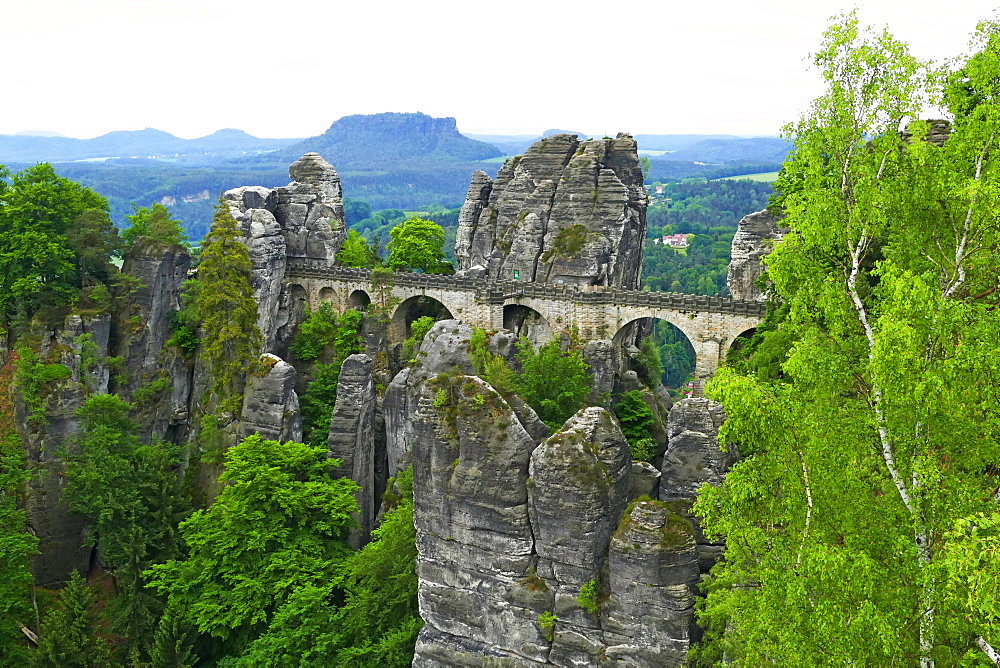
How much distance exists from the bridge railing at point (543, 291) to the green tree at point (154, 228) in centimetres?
995

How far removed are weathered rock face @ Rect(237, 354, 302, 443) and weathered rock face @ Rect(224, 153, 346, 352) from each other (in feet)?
A: 26.1

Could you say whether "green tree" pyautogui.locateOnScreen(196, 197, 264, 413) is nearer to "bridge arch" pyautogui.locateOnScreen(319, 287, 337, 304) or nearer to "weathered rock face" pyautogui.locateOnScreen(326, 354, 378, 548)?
"weathered rock face" pyautogui.locateOnScreen(326, 354, 378, 548)

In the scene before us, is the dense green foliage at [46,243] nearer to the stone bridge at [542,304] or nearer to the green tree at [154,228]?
the green tree at [154,228]

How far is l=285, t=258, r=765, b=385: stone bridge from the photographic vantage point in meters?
42.4

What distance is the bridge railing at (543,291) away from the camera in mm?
42125

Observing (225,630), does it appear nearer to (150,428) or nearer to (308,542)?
(308,542)

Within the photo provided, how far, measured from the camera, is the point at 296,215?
2222 inches

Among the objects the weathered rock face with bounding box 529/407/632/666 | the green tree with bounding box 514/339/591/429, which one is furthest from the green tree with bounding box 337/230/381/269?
the weathered rock face with bounding box 529/407/632/666

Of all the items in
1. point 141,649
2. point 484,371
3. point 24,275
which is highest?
point 24,275

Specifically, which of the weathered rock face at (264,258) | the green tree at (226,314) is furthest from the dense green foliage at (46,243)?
the weathered rock face at (264,258)

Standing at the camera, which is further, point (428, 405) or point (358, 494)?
point (358, 494)

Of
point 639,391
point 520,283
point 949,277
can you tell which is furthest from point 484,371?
point 949,277

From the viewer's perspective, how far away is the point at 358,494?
38844mm

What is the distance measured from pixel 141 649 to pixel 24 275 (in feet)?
70.7
